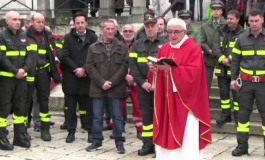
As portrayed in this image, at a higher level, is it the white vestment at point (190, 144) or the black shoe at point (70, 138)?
the white vestment at point (190, 144)

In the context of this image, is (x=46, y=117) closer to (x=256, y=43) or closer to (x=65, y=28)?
(x=256, y=43)

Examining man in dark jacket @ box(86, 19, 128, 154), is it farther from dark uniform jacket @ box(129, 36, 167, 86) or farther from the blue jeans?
dark uniform jacket @ box(129, 36, 167, 86)

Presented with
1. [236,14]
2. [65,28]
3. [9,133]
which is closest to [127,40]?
[236,14]

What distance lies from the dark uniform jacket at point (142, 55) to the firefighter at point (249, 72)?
1.24 meters

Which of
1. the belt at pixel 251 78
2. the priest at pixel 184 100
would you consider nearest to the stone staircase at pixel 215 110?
the belt at pixel 251 78

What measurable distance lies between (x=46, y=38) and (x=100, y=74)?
5.06ft

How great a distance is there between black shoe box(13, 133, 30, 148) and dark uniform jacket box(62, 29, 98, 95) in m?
1.08

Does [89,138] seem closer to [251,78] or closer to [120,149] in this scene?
[120,149]

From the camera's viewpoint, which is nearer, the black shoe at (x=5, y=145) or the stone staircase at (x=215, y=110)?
the black shoe at (x=5, y=145)

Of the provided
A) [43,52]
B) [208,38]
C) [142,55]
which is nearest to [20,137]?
[43,52]

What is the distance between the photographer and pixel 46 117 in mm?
9570

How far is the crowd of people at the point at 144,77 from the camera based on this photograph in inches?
262

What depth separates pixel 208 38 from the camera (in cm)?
991

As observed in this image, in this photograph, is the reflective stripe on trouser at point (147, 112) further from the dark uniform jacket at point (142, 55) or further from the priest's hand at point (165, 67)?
the priest's hand at point (165, 67)
